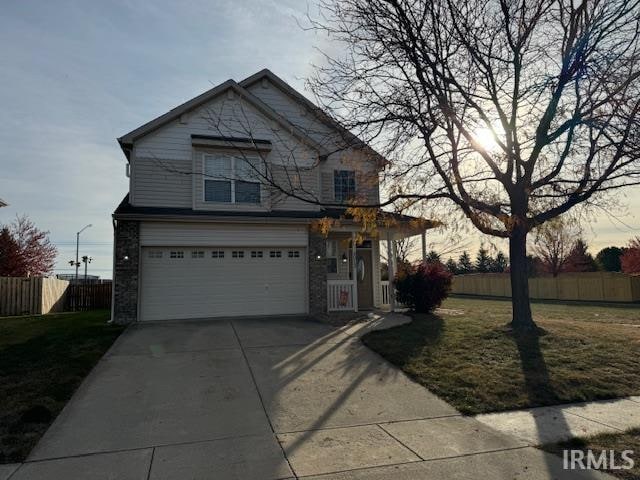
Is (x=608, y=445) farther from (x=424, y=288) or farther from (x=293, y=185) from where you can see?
(x=293, y=185)

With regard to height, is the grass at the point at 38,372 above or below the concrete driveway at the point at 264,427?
above

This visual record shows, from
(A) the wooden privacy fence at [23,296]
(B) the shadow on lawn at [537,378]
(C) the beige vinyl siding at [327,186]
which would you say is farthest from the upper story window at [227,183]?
(A) the wooden privacy fence at [23,296]

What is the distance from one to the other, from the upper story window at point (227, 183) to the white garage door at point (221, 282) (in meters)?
1.74

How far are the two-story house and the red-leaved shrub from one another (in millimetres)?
1639

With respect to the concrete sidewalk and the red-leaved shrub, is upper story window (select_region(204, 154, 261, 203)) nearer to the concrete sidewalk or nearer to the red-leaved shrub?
the red-leaved shrub

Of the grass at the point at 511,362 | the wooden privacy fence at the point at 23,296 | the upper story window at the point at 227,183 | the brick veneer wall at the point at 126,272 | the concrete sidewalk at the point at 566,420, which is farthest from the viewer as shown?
the wooden privacy fence at the point at 23,296

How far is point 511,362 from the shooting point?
26.3 ft

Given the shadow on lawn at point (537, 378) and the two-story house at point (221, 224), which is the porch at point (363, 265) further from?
the shadow on lawn at point (537, 378)

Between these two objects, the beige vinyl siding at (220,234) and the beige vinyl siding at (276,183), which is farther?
the beige vinyl siding at (276,183)

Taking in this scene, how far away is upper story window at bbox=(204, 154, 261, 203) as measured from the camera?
583 inches

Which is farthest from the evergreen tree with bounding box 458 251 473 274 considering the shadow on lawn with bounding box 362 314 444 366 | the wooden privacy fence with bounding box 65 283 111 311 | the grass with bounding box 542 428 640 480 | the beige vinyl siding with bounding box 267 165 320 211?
the grass with bounding box 542 428 640 480

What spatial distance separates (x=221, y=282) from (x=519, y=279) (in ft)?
29.2

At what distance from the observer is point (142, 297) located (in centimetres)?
1358

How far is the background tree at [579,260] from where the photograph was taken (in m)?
43.3
